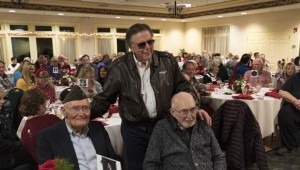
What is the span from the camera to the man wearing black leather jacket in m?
1.77

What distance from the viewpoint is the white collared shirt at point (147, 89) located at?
181cm

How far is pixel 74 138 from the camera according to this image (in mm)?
1778

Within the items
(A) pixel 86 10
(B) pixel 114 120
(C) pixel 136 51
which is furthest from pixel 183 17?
(C) pixel 136 51

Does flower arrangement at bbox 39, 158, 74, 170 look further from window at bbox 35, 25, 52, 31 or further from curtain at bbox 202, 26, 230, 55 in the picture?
curtain at bbox 202, 26, 230, 55

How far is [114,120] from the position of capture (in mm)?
2881

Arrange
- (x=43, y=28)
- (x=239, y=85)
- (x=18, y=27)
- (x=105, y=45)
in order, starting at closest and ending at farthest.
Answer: (x=239, y=85) < (x=18, y=27) < (x=43, y=28) < (x=105, y=45)

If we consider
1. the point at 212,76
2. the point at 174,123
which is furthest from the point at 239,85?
the point at 174,123

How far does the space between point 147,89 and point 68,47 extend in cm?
1090

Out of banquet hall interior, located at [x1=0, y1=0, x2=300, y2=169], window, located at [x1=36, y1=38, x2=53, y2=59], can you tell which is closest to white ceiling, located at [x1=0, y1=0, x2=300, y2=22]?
banquet hall interior, located at [x1=0, y1=0, x2=300, y2=169]

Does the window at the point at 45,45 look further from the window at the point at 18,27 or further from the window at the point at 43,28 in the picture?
the window at the point at 18,27

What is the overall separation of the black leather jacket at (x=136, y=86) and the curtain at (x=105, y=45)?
1117 centimetres

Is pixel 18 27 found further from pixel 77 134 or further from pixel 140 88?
pixel 140 88

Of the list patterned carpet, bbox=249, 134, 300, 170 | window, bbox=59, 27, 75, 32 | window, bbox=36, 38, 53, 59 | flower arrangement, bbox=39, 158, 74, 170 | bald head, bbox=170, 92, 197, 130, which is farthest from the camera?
window, bbox=59, 27, 75, 32

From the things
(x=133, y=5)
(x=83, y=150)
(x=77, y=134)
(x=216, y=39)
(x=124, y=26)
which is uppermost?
(x=133, y=5)
